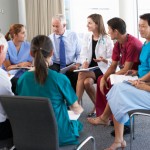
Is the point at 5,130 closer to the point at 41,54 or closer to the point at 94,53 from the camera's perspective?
the point at 41,54

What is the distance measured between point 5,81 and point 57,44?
2.00m

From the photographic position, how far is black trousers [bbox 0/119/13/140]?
5.52 feet

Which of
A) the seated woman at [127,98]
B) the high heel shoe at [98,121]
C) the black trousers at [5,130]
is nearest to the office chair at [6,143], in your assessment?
the black trousers at [5,130]

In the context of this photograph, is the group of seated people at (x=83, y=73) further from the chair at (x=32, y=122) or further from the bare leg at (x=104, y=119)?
the chair at (x=32, y=122)

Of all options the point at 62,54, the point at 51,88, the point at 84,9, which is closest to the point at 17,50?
the point at 62,54

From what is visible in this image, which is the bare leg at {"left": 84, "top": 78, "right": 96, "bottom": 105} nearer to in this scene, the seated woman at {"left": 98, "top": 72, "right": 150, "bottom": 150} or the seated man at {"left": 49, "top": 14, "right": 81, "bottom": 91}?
the seated man at {"left": 49, "top": 14, "right": 81, "bottom": 91}

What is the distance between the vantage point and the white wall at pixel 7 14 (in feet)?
16.5

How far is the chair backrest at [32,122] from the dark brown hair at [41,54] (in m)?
0.23

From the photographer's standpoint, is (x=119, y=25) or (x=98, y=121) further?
(x=98, y=121)

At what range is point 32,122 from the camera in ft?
4.78

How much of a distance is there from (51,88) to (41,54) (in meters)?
0.22

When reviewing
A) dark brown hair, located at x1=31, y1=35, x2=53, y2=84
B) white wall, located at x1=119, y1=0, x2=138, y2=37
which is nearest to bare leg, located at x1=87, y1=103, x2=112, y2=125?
dark brown hair, located at x1=31, y1=35, x2=53, y2=84

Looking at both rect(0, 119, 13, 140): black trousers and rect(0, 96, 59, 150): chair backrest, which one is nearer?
rect(0, 96, 59, 150): chair backrest

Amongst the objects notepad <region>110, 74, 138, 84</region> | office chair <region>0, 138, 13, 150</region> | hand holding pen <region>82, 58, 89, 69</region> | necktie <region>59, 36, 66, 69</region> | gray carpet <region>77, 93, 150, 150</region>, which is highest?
necktie <region>59, 36, 66, 69</region>
